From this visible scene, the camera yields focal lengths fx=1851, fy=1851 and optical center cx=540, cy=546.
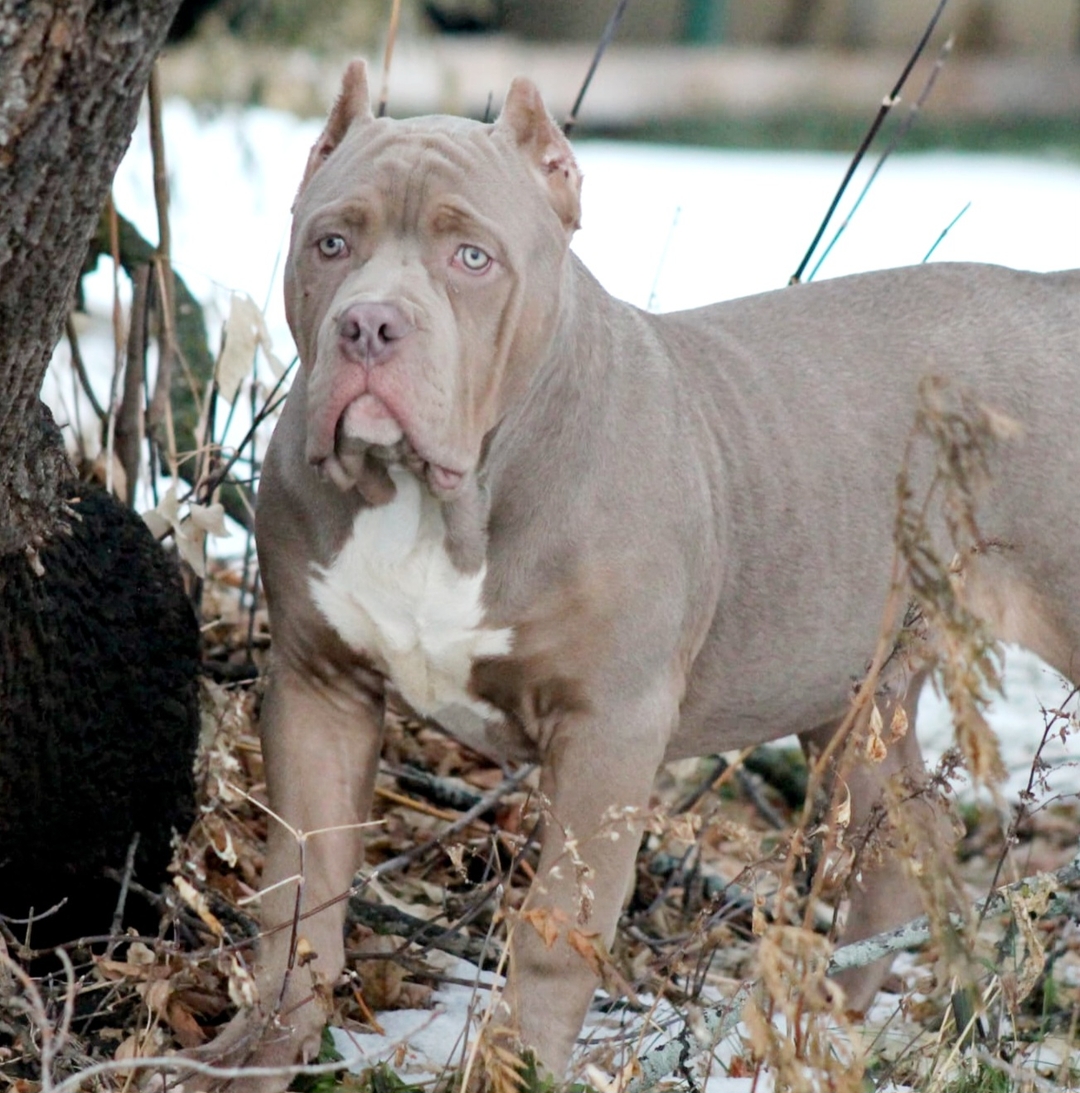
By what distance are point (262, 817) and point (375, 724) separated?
1.03m

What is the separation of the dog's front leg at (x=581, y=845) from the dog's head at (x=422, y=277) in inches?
19.8

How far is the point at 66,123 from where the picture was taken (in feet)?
7.63

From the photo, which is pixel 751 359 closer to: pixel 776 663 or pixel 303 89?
pixel 776 663

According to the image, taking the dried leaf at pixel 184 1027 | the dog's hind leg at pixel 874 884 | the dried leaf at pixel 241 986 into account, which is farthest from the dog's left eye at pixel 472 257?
the dog's hind leg at pixel 874 884

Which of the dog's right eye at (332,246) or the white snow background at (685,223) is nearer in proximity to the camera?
the dog's right eye at (332,246)

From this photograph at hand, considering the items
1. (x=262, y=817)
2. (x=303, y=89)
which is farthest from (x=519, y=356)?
(x=303, y=89)

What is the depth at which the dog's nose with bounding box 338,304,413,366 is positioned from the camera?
262 cm

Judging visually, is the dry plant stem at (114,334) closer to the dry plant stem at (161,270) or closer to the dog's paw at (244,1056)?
the dry plant stem at (161,270)

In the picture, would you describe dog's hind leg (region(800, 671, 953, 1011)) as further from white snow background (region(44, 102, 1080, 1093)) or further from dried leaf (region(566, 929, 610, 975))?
dried leaf (region(566, 929, 610, 975))

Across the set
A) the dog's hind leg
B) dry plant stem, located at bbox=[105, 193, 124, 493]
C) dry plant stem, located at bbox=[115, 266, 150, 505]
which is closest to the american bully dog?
the dog's hind leg

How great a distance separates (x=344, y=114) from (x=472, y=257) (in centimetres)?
41

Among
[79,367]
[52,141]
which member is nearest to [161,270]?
[79,367]

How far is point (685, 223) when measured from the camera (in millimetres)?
12984

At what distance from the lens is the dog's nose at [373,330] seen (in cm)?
262
